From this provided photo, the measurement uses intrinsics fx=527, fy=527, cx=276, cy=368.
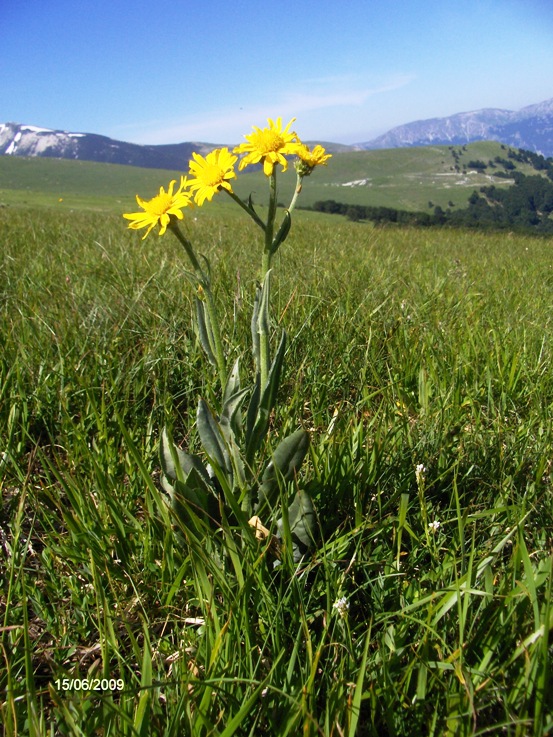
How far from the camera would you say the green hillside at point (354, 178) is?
240 feet

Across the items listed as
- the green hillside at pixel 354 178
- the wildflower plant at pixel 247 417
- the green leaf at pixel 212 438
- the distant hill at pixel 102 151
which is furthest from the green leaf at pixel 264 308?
the distant hill at pixel 102 151

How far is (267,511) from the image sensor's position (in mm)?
1352

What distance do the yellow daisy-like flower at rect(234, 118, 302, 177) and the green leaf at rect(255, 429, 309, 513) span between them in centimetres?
64

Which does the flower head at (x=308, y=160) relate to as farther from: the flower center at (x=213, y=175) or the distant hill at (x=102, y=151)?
the distant hill at (x=102, y=151)

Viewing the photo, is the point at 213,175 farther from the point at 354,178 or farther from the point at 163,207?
the point at 354,178

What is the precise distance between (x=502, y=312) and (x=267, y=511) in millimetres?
2444

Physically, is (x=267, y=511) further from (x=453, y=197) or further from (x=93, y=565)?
(x=453, y=197)

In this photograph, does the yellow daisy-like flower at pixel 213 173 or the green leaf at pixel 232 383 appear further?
the green leaf at pixel 232 383

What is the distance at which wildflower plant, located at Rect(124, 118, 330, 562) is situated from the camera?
49.0 inches

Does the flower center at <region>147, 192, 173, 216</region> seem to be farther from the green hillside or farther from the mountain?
the mountain

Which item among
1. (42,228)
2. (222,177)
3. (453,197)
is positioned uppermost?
(453,197)

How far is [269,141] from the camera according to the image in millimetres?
1268

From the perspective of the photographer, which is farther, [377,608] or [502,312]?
[502,312]

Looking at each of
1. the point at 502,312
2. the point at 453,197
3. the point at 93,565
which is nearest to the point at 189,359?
the point at 93,565
